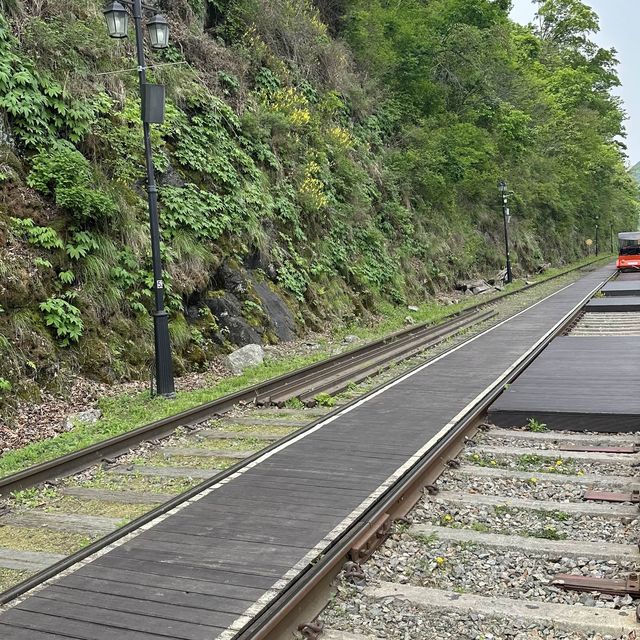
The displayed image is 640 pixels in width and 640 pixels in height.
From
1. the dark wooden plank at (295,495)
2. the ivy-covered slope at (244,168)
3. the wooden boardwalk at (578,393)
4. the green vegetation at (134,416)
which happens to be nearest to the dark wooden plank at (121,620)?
the dark wooden plank at (295,495)

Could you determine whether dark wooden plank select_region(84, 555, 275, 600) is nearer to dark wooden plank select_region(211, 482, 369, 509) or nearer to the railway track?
the railway track

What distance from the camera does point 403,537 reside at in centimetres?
513

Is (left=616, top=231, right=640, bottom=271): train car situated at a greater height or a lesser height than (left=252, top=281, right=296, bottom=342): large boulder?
greater

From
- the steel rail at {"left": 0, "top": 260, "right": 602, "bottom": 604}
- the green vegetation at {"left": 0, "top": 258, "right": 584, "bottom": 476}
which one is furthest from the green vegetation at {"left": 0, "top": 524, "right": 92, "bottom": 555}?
the green vegetation at {"left": 0, "top": 258, "right": 584, "bottom": 476}

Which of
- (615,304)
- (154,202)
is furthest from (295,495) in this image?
(615,304)

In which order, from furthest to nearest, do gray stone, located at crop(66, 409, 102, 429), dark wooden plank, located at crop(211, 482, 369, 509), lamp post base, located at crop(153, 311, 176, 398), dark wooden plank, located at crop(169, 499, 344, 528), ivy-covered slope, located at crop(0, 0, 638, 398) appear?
ivy-covered slope, located at crop(0, 0, 638, 398) → lamp post base, located at crop(153, 311, 176, 398) → gray stone, located at crop(66, 409, 102, 429) → dark wooden plank, located at crop(211, 482, 369, 509) → dark wooden plank, located at crop(169, 499, 344, 528)

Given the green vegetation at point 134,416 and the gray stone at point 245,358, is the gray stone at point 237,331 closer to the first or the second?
the gray stone at point 245,358

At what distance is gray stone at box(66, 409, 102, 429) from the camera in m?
8.80

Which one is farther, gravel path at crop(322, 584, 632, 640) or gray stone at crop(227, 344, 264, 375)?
gray stone at crop(227, 344, 264, 375)

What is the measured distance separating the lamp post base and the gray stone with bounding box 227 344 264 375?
216cm

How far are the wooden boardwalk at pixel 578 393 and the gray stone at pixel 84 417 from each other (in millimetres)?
5155

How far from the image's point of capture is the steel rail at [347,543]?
3820 mm

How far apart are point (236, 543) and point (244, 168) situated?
12.6 metres

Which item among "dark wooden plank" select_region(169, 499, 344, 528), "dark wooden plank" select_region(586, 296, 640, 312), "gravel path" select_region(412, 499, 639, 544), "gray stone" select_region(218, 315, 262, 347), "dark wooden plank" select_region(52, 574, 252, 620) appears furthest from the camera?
"dark wooden plank" select_region(586, 296, 640, 312)
